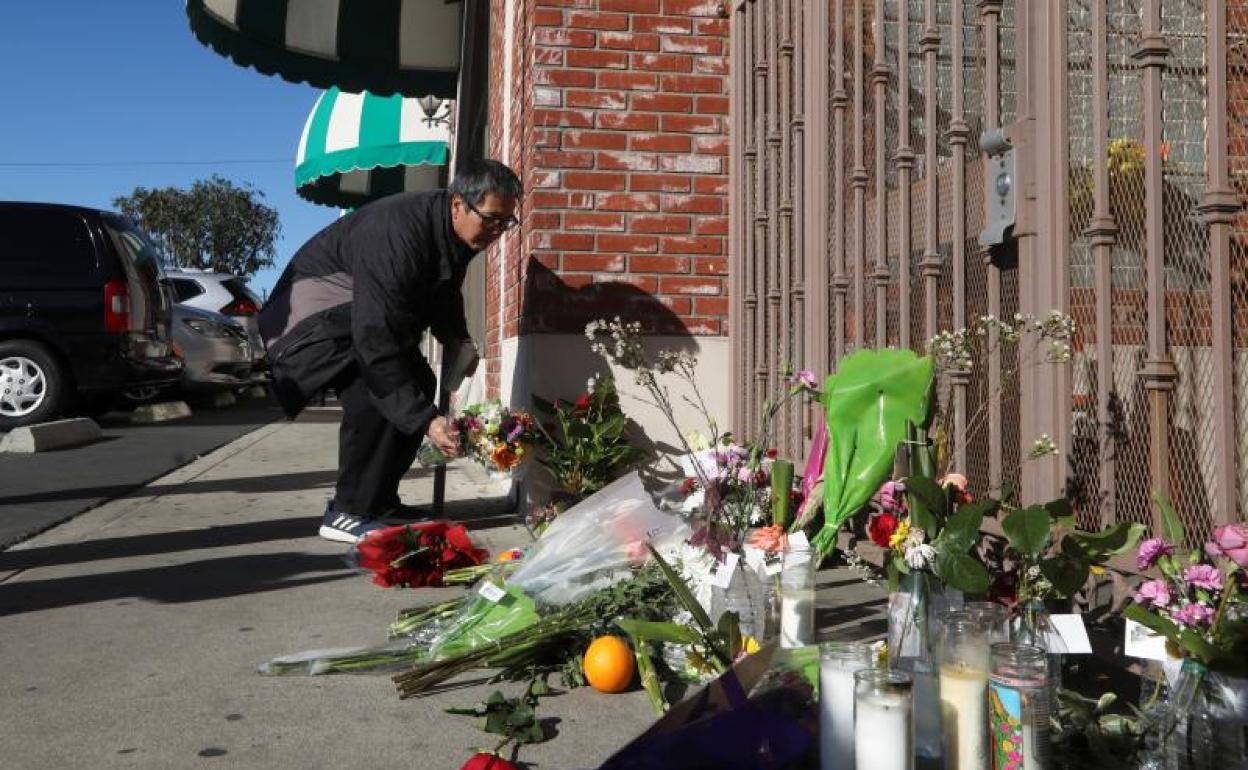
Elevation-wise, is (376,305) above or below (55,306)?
below

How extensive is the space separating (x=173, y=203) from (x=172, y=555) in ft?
156

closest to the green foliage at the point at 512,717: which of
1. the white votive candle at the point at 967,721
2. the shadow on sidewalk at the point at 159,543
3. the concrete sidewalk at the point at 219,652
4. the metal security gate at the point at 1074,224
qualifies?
the concrete sidewalk at the point at 219,652

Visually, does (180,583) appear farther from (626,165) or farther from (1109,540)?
(1109,540)

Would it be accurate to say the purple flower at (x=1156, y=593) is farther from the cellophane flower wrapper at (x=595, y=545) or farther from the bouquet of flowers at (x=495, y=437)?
the bouquet of flowers at (x=495, y=437)

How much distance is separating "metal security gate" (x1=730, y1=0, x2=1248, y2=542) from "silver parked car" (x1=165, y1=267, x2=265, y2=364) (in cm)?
1356

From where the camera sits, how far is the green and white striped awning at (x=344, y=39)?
776 centimetres

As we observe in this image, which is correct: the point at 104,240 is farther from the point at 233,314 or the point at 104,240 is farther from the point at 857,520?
the point at 857,520

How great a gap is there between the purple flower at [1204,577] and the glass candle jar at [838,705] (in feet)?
1.86

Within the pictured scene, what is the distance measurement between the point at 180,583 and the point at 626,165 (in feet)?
8.54

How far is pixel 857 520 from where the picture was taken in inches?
124

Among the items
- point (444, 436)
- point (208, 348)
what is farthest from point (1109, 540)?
point (208, 348)

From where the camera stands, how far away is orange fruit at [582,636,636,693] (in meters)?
2.66

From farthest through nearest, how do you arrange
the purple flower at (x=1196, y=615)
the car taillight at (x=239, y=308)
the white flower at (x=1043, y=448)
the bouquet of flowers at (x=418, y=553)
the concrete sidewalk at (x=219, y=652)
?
the car taillight at (x=239, y=308) < the bouquet of flowers at (x=418, y=553) < the white flower at (x=1043, y=448) < the concrete sidewalk at (x=219, y=652) < the purple flower at (x=1196, y=615)

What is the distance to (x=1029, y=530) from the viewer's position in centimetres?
211
